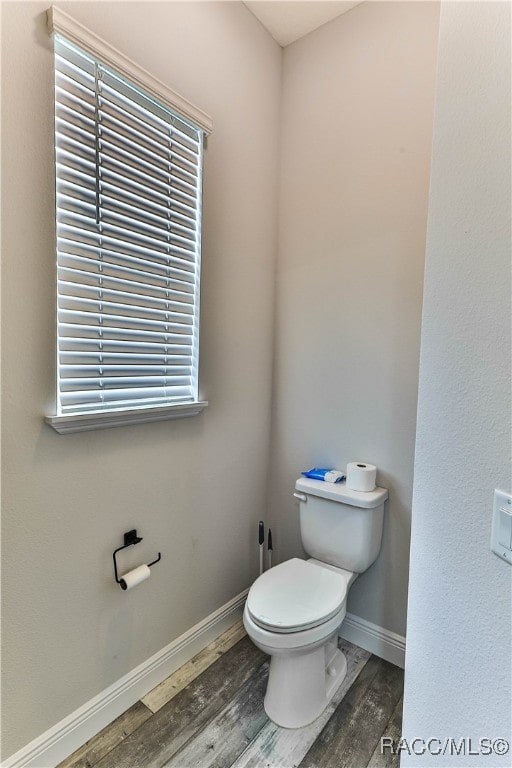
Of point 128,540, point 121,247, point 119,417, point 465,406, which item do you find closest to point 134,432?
point 119,417

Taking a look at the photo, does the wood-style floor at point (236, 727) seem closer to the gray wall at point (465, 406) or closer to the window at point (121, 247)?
the gray wall at point (465, 406)

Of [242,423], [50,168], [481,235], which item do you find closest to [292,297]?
[242,423]

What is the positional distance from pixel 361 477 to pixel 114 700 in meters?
1.27

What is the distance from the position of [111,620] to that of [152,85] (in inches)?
76.2

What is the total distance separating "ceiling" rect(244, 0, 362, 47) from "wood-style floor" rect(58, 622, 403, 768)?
9.73ft

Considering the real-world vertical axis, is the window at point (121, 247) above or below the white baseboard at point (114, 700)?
above

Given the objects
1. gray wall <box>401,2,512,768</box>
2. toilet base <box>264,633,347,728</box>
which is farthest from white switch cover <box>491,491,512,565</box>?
toilet base <box>264,633,347,728</box>

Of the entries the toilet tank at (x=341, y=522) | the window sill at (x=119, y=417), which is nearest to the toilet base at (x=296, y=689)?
the toilet tank at (x=341, y=522)

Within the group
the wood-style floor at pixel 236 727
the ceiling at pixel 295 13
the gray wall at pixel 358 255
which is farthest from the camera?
the ceiling at pixel 295 13

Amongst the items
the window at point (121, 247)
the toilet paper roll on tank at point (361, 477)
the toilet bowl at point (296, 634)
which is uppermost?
the window at point (121, 247)

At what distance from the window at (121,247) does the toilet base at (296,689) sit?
40.5 inches

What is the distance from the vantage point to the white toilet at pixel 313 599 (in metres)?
1.32

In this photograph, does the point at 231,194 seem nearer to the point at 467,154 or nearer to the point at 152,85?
the point at 152,85

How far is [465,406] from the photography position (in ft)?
2.30
